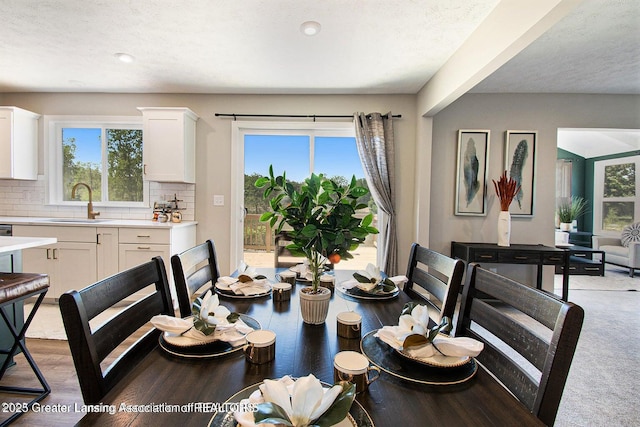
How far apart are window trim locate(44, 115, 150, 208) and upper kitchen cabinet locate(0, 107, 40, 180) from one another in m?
0.14

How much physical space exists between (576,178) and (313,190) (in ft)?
27.3

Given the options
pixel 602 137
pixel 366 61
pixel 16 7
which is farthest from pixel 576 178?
pixel 16 7

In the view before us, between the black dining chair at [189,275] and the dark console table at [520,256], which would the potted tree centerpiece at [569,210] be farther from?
the black dining chair at [189,275]

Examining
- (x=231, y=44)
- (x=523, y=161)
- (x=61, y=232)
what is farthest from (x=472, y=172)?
(x=61, y=232)

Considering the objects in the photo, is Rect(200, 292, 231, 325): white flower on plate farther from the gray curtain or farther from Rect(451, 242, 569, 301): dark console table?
Rect(451, 242, 569, 301): dark console table

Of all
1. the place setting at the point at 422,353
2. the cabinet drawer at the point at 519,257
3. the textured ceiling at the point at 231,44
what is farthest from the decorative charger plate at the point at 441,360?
the cabinet drawer at the point at 519,257

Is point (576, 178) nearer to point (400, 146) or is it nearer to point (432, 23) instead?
point (400, 146)

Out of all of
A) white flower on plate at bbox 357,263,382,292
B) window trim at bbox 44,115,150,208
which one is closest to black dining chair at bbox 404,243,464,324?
white flower on plate at bbox 357,263,382,292

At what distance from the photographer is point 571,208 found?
6.38 m

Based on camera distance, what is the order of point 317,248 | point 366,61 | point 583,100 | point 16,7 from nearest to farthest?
point 317,248
point 16,7
point 366,61
point 583,100

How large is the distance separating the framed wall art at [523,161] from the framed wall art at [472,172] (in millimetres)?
271

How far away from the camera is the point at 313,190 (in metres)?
1.03

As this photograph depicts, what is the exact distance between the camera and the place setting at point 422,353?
0.79 m

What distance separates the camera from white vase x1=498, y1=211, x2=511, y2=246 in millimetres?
3406
